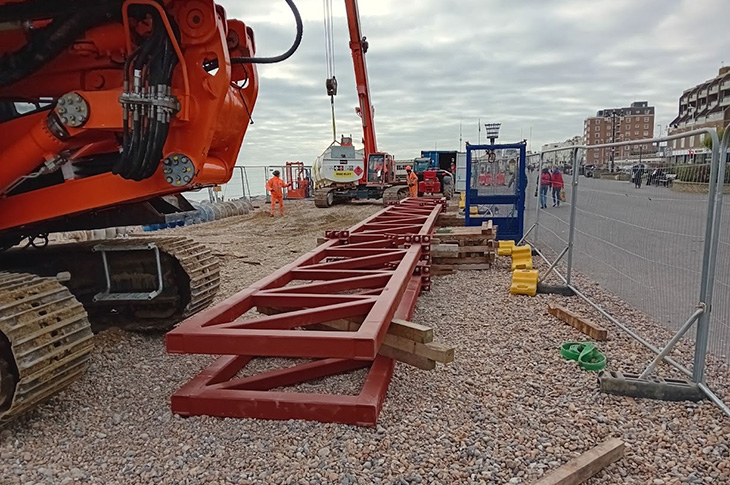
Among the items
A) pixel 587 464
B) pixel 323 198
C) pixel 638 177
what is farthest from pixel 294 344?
pixel 323 198

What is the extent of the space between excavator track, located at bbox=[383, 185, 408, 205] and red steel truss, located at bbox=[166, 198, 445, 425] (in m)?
15.4

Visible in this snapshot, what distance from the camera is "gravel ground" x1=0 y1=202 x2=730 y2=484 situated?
9.45 ft

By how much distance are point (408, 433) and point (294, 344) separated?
36.1 inches

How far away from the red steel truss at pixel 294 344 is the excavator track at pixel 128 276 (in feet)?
3.09

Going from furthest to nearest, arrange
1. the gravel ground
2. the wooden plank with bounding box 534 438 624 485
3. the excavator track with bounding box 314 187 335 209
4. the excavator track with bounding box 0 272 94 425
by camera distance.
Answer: the excavator track with bounding box 314 187 335 209, the excavator track with bounding box 0 272 94 425, the gravel ground, the wooden plank with bounding box 534 438 624 485

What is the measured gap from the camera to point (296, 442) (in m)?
3.16

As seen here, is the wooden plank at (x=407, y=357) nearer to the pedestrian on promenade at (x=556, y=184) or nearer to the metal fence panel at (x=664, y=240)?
the metal fence panel at (x=664, y=240)

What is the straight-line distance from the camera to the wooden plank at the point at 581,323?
491 centimetres

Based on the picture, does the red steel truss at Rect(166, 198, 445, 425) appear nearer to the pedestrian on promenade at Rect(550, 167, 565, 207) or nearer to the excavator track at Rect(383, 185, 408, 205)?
the pedestrian on promenade at Rect(550, 167, 565, 207)

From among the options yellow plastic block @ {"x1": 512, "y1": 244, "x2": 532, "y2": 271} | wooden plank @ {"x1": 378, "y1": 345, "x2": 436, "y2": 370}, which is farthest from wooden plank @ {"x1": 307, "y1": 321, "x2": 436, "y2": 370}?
yellow plastic block @ {"x1": 512, "y1": 244, "x2": 532, "y2": 271}

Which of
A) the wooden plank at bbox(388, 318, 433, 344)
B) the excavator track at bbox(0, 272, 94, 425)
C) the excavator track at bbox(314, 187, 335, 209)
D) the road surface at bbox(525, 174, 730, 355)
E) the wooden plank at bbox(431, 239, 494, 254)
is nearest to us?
the excavator track at bbox(0, 272, 94, 425)

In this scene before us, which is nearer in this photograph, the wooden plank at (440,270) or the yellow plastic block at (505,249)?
the wooden plank at (440,270)

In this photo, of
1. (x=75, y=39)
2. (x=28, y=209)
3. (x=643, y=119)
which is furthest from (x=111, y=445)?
(x=643, y=119)

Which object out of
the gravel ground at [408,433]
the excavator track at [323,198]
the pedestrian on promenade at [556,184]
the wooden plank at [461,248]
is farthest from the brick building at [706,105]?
the gravel ground at [408,433]
